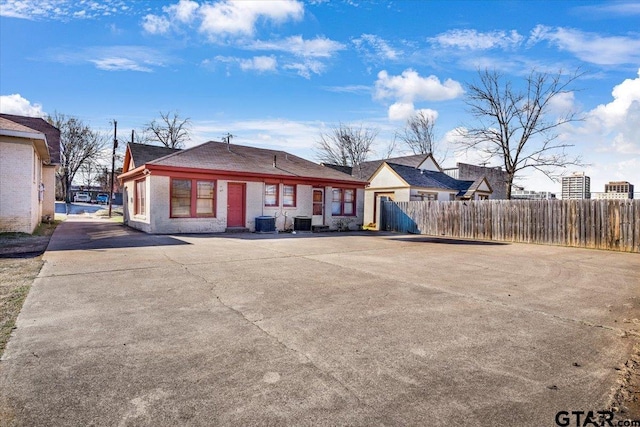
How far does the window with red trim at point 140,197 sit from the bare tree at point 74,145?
1245 inches

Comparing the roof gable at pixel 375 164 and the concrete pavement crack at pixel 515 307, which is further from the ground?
the roof gable at pixel 375 164

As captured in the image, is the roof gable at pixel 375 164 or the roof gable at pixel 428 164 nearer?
the roof gable at pixel 375 164

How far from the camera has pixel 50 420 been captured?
2.26 m

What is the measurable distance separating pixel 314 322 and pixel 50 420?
2570 mm

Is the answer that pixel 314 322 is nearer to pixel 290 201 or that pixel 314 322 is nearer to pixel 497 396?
pixel 497 396

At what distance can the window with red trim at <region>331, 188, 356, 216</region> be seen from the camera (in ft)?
66.1

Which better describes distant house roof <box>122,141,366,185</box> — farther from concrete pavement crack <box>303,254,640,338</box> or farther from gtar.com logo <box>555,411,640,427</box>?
gtar.com logo <box>555,411,640,427</box>

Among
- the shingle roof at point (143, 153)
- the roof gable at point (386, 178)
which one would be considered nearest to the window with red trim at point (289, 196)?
the shingle roof at point (143, 153)

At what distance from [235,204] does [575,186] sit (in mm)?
24231

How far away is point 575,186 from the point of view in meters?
25.6

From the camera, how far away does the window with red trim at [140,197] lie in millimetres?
16203

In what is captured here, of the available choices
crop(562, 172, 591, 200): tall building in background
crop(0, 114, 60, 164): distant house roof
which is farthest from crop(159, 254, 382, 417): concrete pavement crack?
crop(562, 172, 591, 200): tall building in background

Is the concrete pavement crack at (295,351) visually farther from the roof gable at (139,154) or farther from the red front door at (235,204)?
the roof gable at (139,154)

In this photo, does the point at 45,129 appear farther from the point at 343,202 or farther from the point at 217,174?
the point at 343,202
